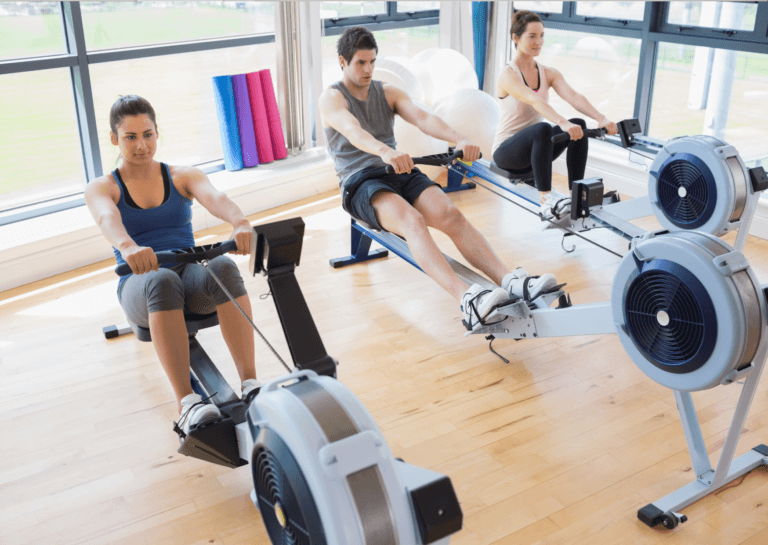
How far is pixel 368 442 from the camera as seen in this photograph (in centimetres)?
128

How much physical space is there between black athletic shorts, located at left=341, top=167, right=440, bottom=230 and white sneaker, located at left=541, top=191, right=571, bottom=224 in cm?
72

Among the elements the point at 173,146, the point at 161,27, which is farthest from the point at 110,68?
the point at 161,27

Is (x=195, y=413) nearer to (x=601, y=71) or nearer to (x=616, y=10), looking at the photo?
(x=616, y=10)

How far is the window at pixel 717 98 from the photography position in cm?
471

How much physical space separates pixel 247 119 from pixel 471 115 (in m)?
1.35

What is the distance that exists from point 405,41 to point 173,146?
2507mm

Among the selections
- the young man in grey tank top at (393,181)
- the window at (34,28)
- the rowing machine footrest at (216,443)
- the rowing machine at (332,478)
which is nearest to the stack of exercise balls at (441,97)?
the young man in grey tank top at (393,181)

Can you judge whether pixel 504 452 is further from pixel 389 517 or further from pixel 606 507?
pixel 389 517

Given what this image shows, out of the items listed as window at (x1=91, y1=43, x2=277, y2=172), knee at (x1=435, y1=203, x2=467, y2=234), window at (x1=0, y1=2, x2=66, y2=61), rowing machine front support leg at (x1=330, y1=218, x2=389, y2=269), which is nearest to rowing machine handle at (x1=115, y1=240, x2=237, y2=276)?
knee at (x1=435, y1=203, x2=467, y2=234)

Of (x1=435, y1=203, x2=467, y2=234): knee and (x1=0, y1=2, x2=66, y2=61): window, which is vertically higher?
(x1=0, y1=2, x2=66, y2=61): window

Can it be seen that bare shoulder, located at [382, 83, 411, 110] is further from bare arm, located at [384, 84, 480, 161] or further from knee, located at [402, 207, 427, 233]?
knee, located at [402, 207, 427, 233]

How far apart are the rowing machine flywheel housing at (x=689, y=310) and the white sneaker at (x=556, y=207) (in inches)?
56.9

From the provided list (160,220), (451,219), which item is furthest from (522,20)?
(160,220)

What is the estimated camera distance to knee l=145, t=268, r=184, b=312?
1998 mm
